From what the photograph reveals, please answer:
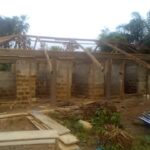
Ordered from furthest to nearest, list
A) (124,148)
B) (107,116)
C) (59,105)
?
(59,105)
(107,116)
(124,148)

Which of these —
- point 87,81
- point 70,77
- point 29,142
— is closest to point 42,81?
point 87,81

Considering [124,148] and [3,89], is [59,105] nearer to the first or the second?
[3,89]

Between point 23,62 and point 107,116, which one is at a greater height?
point 23,62

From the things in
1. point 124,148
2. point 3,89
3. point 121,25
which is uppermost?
point 121,25

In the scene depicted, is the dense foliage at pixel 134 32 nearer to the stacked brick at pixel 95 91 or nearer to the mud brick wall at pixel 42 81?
the mud brick wall at pixel 42 81

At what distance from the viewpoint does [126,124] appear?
42.0ft

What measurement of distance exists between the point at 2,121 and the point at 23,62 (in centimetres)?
407

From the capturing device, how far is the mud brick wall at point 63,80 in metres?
15.9

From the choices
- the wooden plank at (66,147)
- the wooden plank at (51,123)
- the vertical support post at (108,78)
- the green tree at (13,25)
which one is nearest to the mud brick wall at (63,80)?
the vertical support post at (108,78)

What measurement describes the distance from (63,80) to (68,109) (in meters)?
3.17

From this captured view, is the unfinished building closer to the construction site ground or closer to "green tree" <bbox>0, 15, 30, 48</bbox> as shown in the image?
the construction site ground

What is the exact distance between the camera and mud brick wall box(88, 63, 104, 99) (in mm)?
16672

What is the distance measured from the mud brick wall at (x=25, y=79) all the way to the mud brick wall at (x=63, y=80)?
4.72 ft

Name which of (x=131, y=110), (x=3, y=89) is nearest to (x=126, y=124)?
(x=131, y=110)
